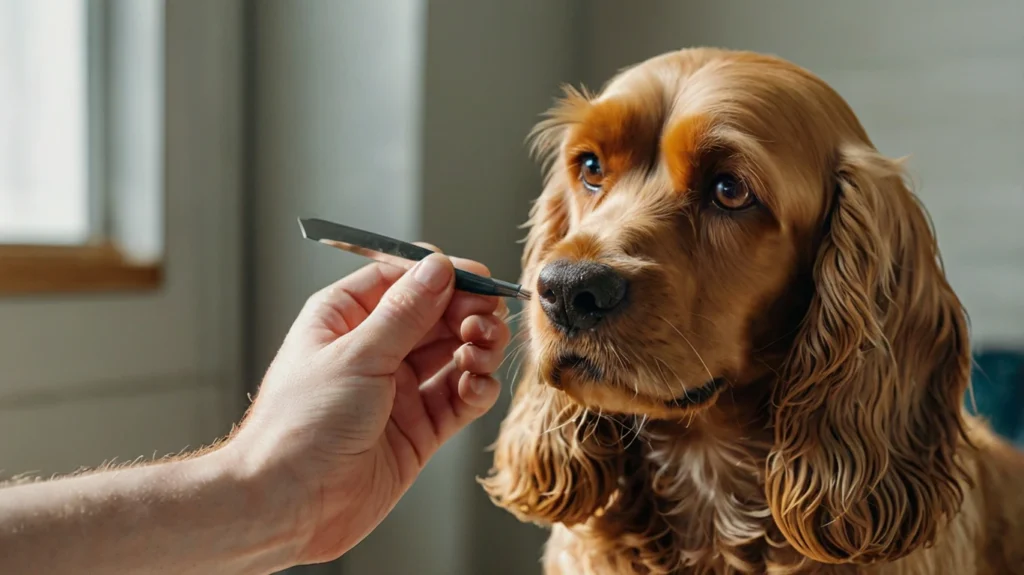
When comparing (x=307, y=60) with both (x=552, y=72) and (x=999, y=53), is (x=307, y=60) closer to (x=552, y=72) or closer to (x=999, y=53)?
(x=552, y=72)

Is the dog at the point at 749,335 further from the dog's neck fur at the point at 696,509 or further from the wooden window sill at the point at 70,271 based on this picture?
the wooden window sill at the point at 70,271

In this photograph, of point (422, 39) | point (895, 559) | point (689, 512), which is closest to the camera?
point (895, 559)

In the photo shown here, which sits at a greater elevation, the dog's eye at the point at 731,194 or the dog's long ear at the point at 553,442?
the dog's eye at the point at 731,194

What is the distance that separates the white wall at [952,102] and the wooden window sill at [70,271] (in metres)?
1.58

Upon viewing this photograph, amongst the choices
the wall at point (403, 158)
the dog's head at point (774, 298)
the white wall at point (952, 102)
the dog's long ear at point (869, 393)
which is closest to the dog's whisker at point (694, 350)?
the dog's head at point (774, 298)

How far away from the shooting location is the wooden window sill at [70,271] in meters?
1.59

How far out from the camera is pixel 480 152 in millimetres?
1924

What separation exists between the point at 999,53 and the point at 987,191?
0.31 meters

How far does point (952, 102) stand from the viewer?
1.97 m

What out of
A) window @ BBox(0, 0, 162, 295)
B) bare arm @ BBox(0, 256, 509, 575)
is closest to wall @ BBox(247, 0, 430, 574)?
window @ BBox(0, 0, 162, 295)

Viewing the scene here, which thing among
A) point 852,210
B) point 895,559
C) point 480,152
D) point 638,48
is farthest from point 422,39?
point 895,559

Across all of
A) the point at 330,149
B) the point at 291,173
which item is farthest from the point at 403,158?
the point at 291,173

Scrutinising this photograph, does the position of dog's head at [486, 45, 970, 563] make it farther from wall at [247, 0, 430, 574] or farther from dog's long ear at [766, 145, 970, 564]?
wall at [247, 0, 430, 574]

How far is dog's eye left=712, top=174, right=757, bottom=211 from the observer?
106 centimetres
